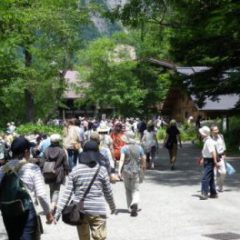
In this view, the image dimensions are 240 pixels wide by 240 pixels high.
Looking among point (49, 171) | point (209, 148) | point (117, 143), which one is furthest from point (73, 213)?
point (117, 143)

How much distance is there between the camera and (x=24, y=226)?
6.16 metres

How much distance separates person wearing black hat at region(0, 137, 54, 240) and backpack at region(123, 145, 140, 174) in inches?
215

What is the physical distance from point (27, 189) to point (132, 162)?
5809mm

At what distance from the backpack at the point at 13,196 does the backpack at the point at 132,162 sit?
19.6 ft

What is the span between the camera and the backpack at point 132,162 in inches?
477

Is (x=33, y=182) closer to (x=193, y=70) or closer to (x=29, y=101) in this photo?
(x=193, y=70)

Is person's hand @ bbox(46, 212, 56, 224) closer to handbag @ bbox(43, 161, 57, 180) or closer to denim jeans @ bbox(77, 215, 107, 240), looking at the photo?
denim jeans @ bbox(77, 215, 107, 240)

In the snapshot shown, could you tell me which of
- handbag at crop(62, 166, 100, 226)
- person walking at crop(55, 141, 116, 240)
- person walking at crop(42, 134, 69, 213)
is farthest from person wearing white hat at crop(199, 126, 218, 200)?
handbag at crop(62, 166, 100, 226)

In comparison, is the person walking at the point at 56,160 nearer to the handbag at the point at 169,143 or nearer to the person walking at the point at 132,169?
the person walking at the point at 132,169

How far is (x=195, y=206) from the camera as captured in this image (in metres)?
13.2

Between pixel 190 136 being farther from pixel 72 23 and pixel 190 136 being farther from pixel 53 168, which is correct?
pixel 53 168

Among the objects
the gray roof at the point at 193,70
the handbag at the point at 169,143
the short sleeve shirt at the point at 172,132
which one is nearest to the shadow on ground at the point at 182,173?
the handbag at the point at 169,143

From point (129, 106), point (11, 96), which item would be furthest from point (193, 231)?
point (129, 106)

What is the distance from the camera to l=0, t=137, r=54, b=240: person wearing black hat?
6168 millimetres
